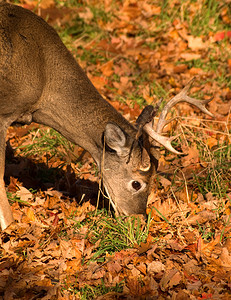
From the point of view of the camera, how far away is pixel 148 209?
5215 mm

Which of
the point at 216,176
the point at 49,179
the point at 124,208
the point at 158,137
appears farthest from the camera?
the point at 49,179

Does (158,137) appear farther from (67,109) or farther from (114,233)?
(67,109)

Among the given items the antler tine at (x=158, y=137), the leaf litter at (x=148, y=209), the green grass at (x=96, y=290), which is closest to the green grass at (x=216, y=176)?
the leaf litter at (x=148, y=209)

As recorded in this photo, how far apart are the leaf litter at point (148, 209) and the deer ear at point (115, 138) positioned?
0.77 m

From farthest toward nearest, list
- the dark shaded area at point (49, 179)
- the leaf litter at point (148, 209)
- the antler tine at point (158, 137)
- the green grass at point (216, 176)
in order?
the dark shaded area at point (49, 179)
the green grass at point (216, 176)
the antler tine at point (158, 137)
the leaf litter at point (148, 209)

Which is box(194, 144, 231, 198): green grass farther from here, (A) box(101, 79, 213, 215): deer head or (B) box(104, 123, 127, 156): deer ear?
(B) box(104, 123, 127, 156): deer ear

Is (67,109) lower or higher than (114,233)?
higher

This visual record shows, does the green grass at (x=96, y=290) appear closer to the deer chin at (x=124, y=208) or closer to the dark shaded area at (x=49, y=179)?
the deer chin at (x=124, y=208)

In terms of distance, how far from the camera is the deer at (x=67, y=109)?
16.3 ft

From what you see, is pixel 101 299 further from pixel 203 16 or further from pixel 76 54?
pixel 203 16

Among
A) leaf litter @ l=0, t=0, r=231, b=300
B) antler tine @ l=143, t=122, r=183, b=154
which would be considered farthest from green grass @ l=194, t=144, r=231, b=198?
antler tine @ l=143, t=122, r=183, b=154

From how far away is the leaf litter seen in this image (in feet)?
13.7

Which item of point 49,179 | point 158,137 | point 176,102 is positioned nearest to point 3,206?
point 49,179

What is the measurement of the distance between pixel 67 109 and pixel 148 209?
1.43 meters
